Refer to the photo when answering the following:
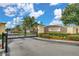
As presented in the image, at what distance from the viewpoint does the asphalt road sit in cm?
360

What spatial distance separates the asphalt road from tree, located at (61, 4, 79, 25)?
0.34 meters

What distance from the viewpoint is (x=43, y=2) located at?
363 centimetres

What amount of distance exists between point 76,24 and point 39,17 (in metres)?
0.53

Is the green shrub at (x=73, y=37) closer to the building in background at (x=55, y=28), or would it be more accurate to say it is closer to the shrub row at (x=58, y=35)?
the shrub row at (x=58, y=35)

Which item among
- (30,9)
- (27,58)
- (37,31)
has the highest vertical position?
(30,9)

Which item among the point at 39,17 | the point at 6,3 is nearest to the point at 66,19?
the point at 39,17

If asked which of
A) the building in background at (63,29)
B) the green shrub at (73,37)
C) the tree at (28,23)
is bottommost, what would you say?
the green shrub at (73,37)

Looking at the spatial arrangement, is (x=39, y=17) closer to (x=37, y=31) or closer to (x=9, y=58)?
(x=37, y=31)

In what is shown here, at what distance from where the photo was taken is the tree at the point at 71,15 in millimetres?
3615

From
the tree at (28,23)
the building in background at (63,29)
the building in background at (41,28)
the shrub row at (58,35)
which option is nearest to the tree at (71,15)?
the building in background at (63,29)

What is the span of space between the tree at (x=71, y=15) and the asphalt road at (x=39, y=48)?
1.12 feet

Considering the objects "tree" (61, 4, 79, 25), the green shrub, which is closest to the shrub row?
the green shrub

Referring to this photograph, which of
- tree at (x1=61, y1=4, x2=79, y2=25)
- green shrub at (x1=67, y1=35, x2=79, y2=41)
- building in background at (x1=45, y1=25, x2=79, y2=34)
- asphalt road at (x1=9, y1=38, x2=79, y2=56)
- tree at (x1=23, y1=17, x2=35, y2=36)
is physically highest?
tree at (x1=61, y1=4, x2=79, y2=25)

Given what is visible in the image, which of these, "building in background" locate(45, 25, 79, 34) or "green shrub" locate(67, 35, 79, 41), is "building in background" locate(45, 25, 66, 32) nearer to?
"building in background" locate(45, 25, 79, 34)
